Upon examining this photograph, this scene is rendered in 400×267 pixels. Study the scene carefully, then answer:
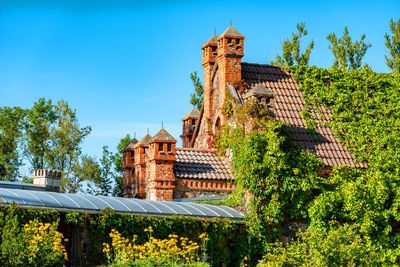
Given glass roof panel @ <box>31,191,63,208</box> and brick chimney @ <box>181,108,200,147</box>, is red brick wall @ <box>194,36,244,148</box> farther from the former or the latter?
glass roof panel @ <box>31,191,63,208</box>

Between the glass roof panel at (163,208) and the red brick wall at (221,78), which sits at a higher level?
the red brick wall at (221,78)

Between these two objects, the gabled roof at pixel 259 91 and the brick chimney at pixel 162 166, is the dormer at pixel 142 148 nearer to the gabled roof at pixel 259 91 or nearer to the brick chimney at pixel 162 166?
the brick chimney at pixel 162 166

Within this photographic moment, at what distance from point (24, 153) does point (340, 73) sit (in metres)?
24.5

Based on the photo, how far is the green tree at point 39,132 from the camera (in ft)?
131

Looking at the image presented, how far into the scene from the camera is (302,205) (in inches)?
795

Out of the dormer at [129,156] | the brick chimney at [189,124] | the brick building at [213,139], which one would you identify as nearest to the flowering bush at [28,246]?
the brick building at [213,139]

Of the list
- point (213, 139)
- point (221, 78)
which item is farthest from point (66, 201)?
point (221, 78)

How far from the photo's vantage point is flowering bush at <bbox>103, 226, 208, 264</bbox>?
53.0 feet

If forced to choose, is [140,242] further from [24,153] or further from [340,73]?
[24,153]

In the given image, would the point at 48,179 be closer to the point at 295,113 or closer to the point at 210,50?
the point at 210,50

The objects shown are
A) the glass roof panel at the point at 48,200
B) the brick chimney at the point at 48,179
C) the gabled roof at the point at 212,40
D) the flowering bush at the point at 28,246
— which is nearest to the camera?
the flowering bush at the point at 28,246

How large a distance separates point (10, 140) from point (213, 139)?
75.1ft

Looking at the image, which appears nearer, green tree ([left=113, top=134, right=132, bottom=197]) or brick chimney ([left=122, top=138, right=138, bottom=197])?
brick chimney ([left=122, top=138, right=138, bottom=197])

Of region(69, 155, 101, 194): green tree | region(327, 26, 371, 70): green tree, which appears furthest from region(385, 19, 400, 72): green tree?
region(69, 155, 101, 194): green tree
